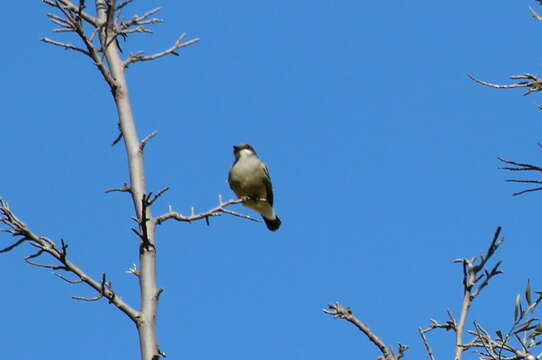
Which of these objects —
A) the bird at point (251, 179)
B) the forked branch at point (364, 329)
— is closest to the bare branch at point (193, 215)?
the forked branch at point (364, 329)

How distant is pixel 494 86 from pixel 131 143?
169cm

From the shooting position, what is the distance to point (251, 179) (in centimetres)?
1051

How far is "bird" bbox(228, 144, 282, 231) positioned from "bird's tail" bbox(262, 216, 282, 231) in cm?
20

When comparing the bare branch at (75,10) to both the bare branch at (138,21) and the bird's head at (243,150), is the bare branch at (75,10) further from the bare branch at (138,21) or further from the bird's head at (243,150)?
the bird's head at (243,150)

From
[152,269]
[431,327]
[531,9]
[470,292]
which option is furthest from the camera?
[531,9]

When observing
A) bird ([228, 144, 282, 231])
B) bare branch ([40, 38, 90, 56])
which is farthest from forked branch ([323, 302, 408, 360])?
bird ([228, 144, 282, 231])

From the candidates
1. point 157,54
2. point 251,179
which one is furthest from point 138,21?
point 251,179

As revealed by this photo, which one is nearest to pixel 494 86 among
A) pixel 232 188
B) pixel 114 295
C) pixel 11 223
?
pixel 114 295

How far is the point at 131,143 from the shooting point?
4.24 m

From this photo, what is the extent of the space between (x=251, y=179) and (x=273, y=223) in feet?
3.34

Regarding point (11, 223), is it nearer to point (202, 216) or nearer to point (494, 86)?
point (202, 216)

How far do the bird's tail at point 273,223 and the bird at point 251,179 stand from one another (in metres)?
0.20

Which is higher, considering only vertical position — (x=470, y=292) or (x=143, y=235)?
(x=143, y=235)

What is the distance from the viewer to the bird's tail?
1131 cm
